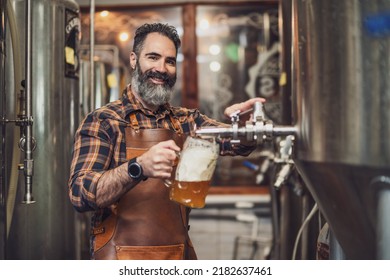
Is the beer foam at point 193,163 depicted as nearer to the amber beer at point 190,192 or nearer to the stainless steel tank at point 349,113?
the amber beer at point 190,192

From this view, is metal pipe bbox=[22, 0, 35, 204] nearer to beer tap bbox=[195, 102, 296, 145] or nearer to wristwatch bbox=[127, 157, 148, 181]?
wristwatch bbox=[127, 157, 148, 181]

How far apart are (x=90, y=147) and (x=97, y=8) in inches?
125

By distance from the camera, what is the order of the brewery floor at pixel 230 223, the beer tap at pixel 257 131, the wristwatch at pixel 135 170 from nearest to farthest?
the beer tap at pixel 257 131, the wristwatch at pixel 135 170, the brewery floor at pixel 230 223

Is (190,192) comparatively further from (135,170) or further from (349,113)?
(349,113)

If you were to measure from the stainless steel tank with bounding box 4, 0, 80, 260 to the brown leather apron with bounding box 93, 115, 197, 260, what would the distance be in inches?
27.2

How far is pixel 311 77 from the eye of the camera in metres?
1.05

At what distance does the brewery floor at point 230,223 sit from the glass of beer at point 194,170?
3149mm

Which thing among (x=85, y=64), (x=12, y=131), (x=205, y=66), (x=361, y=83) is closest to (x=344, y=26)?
(x=361, y=83)

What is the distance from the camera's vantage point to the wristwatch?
1.30 m

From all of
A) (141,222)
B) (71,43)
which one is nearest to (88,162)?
(141,222)

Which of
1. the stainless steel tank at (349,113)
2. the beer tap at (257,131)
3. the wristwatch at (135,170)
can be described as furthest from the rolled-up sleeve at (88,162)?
the stainless steel tank at (349,113)

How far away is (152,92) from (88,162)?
0.29 metres

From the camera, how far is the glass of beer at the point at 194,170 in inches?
48.5

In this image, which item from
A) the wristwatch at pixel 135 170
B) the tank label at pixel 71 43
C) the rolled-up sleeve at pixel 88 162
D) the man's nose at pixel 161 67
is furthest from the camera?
the tank label at pixel 71 43
